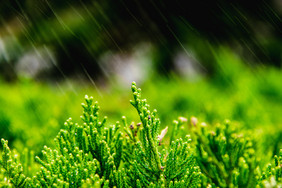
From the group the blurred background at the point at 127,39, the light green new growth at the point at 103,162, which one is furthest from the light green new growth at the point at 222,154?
the blurred background at the point at 127,39

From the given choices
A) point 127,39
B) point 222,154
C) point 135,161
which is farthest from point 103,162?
point 127,39

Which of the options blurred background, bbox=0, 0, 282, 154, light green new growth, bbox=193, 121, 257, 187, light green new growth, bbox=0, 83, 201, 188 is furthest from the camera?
blurred background, bbox=0, 0, 282, 154

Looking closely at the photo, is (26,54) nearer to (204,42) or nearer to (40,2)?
(40,2)

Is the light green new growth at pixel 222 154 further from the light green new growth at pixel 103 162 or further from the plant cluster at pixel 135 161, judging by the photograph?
the light green new growth at pixel 103 162

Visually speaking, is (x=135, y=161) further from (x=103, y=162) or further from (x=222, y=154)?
(x=222, y=154)

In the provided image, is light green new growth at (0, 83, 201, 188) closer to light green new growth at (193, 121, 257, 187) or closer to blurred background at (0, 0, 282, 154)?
light green new growth at (193, 121, 257, 187)

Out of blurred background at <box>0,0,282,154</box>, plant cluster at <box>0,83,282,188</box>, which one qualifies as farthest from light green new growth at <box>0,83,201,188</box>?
blurred background at <box>0,0,282,154</box>

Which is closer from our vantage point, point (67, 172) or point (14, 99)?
point (67, 172)

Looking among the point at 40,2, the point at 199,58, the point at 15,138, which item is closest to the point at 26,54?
the point at 40,2
